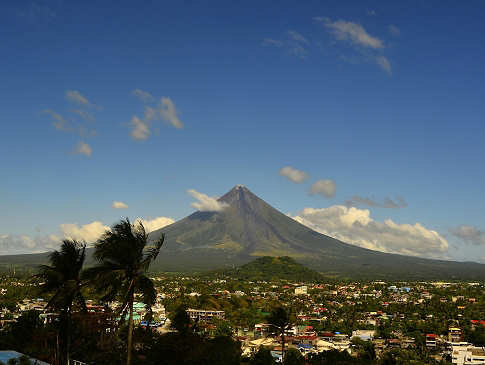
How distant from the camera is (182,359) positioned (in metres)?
17.5

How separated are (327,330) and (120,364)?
7225cm

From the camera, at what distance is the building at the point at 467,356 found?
193ft

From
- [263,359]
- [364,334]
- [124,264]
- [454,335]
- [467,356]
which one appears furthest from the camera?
[364,334]

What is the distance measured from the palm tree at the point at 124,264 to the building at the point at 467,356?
58.1 metres

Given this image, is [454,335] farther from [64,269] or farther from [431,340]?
[64,269]

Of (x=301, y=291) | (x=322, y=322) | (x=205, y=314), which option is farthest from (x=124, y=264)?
(x=301, y=291)

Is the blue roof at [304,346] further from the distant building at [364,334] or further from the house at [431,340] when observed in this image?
the house at [431,340]

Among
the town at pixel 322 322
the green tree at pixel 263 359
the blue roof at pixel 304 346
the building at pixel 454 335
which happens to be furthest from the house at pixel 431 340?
the green tree at pixel 263 359

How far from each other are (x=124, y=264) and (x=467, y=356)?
196ft

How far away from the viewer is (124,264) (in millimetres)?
12211

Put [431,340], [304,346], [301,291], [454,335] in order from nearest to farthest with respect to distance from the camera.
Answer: [304,346] → [431,340] → [454,335] → [301,291]

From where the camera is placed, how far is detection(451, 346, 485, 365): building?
58819 millimetres

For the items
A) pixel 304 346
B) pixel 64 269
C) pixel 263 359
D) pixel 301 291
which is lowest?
pixel 304 346

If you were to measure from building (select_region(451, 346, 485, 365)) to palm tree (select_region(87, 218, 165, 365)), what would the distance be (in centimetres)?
5813
